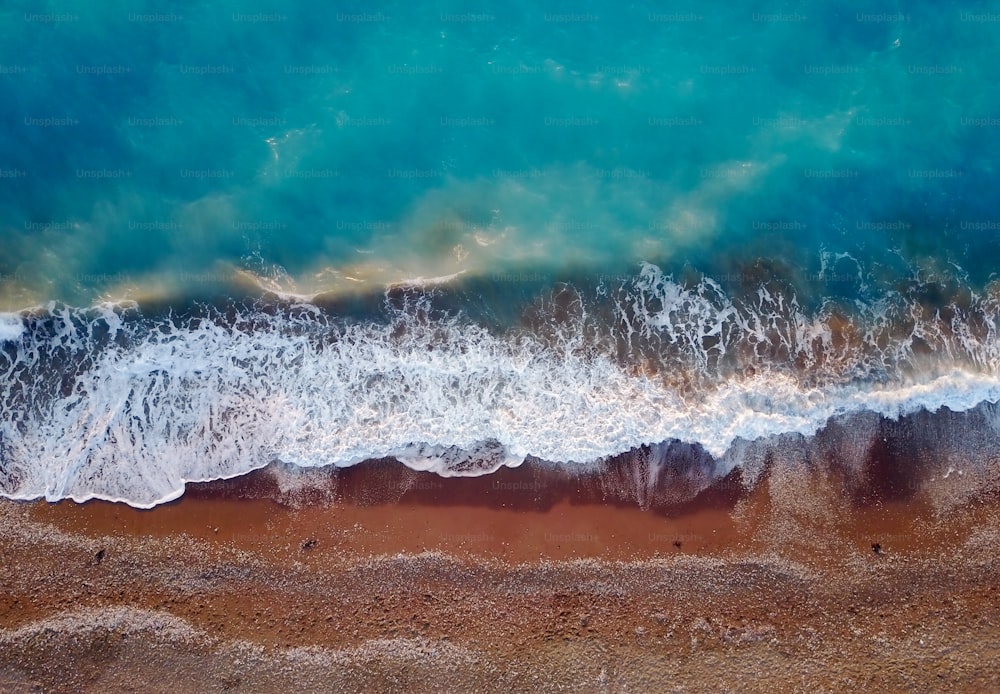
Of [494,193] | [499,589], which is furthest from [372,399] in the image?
[494,193]

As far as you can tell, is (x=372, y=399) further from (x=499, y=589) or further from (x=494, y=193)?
(x=494, y=193)

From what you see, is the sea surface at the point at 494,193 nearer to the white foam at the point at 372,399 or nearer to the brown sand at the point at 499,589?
the white foam at the point at 372,399

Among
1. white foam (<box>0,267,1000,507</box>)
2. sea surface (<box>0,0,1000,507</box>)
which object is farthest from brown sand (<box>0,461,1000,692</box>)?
sea surface (<box>0,0,1000,507</box>)

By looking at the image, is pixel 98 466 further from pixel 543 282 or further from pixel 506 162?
pixel 506 162

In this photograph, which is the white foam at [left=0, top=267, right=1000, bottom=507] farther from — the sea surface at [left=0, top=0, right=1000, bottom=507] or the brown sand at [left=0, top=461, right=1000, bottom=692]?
the brown sand at [left=0, top=461, right=1000, bottom=692]

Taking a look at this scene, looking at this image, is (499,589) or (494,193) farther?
(494,193)

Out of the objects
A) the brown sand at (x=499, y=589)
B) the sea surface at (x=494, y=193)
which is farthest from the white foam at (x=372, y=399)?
the brown sand at (x=499, y=589)

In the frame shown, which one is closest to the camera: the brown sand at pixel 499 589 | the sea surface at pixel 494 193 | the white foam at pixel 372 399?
the brown sand at pixel 499 589
